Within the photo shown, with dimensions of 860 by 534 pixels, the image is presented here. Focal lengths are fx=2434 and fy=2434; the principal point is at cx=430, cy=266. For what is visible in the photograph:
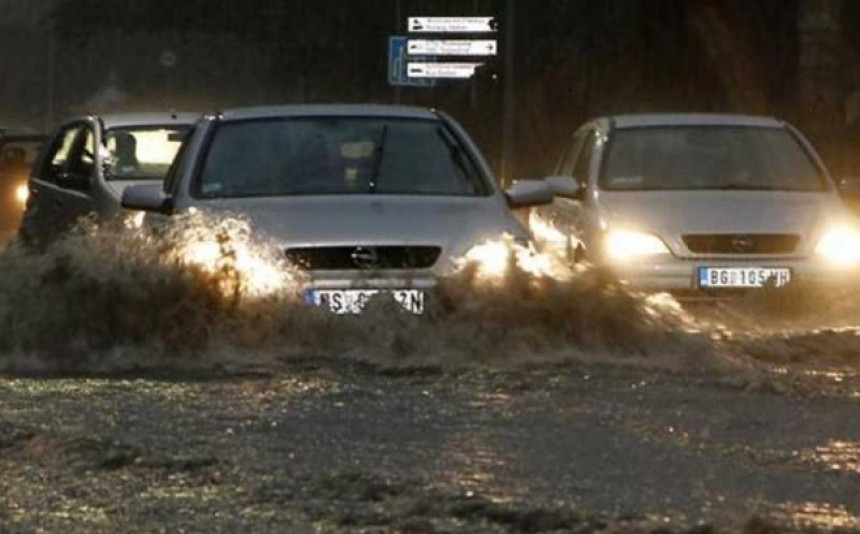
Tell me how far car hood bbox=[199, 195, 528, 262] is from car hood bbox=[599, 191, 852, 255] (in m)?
2.88

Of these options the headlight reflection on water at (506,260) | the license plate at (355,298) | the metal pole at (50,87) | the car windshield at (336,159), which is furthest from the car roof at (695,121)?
the metal pole at (50,87)

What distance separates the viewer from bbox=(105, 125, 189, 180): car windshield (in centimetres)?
1681

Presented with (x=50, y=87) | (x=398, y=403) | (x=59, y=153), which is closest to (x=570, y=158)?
(x=59, y=153)

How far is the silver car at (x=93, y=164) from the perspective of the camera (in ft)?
53.4

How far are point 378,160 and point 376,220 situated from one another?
1152mm

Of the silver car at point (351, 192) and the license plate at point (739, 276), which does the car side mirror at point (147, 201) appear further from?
the license plate at point (739, 276)

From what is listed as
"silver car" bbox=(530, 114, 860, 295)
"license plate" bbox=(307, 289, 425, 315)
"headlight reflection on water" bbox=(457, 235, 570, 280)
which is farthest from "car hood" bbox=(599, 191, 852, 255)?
"license plate" bbox=(307, 289, 425, 315)

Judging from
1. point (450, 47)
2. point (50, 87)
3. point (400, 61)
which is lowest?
point (50, 87)

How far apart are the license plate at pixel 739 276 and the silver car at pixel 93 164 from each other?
379 centimetres

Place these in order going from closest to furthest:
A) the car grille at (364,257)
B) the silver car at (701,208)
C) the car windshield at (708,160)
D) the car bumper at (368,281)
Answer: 1. the car bumper at (368,281)
2. the car grille at (364,257)
3. the silver car at (701,208)
4. the car windshield at (708,160)

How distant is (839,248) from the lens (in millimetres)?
14828

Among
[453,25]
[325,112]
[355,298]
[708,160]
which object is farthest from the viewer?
[453,25]

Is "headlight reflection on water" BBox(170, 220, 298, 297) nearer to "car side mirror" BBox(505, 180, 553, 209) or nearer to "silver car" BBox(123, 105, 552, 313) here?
"silver car" BBox(123, 105, 552, 313)

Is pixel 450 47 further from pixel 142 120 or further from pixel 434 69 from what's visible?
pixel 142 120
